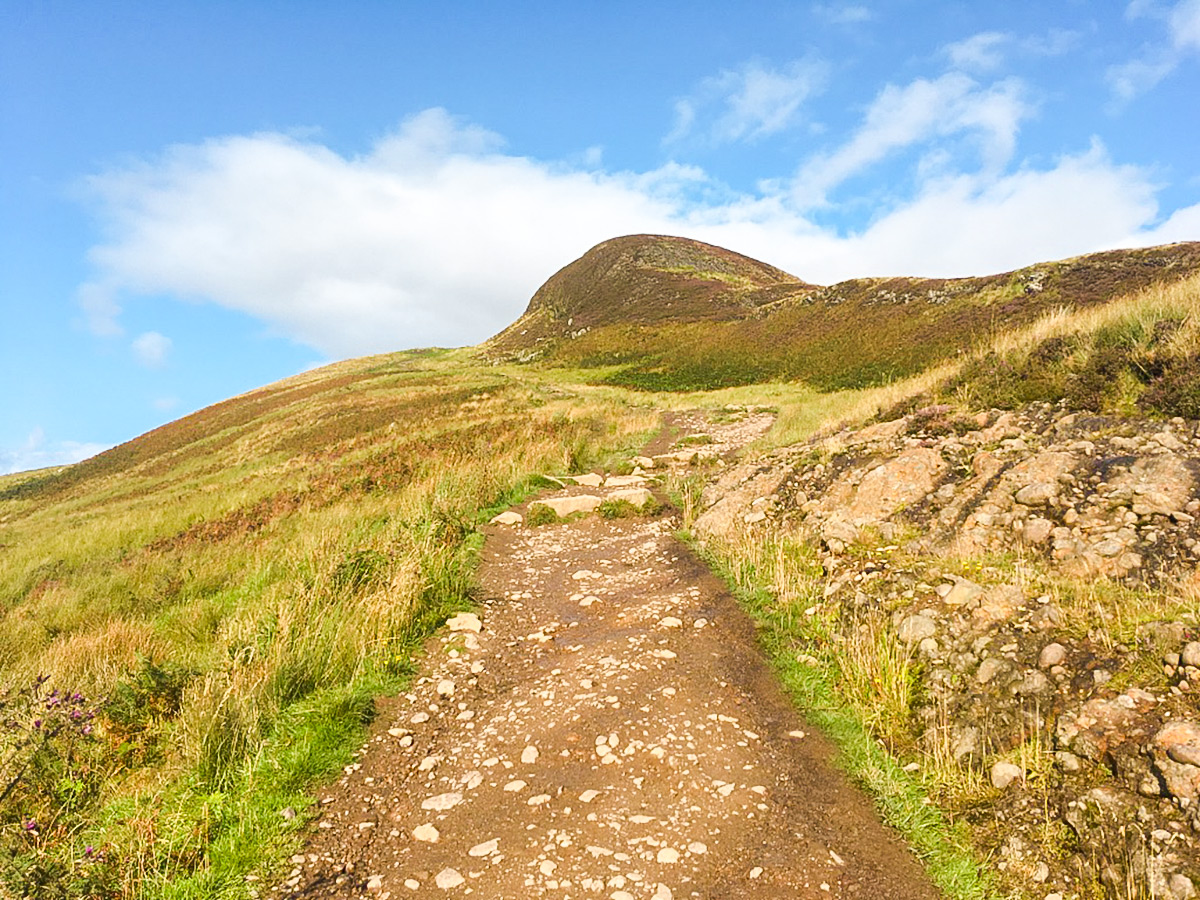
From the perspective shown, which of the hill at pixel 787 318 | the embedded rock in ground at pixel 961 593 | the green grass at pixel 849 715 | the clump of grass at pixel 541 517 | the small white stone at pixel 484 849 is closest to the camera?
the green grass at pixel 849 715

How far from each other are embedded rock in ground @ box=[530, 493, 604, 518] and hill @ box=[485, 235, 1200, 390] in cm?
818

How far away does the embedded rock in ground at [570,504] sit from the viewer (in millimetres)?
11238

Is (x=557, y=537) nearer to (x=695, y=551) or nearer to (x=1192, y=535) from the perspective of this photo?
(x=695, y=551)

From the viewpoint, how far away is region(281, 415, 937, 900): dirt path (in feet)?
11.1

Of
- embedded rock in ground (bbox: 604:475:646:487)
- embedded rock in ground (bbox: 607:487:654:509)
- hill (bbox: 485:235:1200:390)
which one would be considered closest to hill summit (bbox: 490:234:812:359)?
hill (bbox: 485:235:1200:390)

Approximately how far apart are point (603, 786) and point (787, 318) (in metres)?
44.8

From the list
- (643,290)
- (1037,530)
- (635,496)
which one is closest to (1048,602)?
(1037,530)

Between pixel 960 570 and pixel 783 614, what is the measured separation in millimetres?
1707

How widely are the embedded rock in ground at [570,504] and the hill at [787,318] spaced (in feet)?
26.9

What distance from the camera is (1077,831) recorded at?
3.17 metres

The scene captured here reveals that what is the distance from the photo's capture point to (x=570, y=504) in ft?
37.3

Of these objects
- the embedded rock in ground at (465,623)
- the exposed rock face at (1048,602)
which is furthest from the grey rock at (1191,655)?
the embedded rock in ground at (465,623)

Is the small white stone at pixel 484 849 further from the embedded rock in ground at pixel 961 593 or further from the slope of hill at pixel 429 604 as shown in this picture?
the embedded rock in ground at pixel 961 593

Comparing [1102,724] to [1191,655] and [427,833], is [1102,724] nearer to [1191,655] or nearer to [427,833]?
[1191,655]
